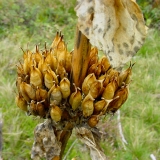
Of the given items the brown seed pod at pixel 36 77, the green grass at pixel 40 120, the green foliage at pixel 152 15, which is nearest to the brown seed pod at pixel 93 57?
the brown seed pod at pixel 36 77

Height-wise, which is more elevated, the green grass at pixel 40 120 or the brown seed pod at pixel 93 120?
the brown seed pod at pixel 93 120

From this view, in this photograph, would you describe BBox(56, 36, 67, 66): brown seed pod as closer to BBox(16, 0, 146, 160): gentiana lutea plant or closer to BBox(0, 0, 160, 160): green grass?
BBox(16, 0, 146, 160): gentiana lutea plant

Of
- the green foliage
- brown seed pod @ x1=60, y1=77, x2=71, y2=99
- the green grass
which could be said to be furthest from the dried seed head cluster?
the green foliage

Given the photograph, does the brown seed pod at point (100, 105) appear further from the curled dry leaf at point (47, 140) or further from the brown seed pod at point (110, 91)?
the curled dry leaf at point (47, 140)

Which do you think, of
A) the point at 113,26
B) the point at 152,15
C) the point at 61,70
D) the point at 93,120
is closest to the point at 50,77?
the point at 61,70

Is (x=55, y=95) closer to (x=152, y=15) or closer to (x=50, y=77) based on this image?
(x=50, y=77)

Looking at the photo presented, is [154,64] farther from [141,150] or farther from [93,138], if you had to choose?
[93,138]
